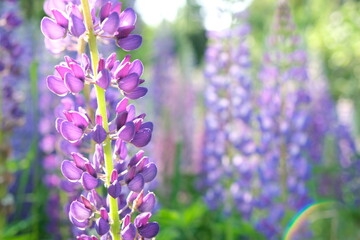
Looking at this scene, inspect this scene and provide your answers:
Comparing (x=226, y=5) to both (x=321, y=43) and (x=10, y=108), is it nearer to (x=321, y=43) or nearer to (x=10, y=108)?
(x=10, y=108)

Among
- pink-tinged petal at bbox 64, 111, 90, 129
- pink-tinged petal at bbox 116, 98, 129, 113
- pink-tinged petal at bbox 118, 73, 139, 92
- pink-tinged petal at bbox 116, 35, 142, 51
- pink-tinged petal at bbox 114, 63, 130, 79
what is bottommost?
pink-tinged petal at bbox 64, 111, 90, 129

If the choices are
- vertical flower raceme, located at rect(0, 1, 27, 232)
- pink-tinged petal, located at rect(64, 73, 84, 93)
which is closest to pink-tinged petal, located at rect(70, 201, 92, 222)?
pink-tinged petal, located at rect(64, 73, 84, 93)

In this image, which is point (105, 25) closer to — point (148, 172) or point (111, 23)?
point (111, 23)

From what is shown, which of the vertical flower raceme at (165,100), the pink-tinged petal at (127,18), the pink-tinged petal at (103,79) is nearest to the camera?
A: the pink-tinged petal at (103,79)

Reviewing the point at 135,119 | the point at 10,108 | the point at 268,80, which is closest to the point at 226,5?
the point at 268,80

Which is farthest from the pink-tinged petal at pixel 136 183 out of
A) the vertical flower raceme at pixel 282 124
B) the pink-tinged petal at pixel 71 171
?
the vertical flower raceme at pixel 282 124

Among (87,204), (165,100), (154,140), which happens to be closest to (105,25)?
(87,204)

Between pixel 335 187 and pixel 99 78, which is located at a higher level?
pixel 99 78

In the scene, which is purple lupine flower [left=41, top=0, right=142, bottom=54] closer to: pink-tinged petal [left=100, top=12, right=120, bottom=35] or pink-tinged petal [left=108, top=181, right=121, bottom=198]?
pink-tinged petal [left=100, top=12, right=120, bottom=35]

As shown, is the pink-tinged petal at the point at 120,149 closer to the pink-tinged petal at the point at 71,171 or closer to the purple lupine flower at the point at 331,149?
the pink-tinged petal at the point at 71,171
